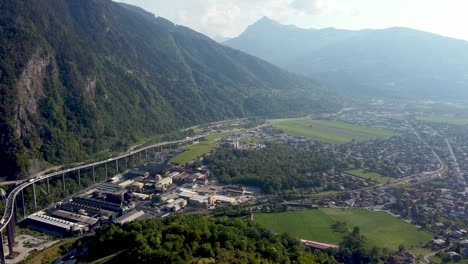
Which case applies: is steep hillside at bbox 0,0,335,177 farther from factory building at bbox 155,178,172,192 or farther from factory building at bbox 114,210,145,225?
factory building at bbox 114,210,145,225

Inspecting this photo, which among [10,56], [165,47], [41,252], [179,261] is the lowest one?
[41,252]

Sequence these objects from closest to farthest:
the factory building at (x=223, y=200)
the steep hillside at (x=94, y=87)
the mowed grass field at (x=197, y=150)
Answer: the factory building at (x=223, y=200)
the steep hillside at (x=94, y=87)
the mowed grass field at (x=197, y=150)

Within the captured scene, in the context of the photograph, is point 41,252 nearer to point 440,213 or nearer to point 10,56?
point 10,56

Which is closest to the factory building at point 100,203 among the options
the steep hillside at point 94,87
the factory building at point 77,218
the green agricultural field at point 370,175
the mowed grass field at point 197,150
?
the factory building at point 77,218

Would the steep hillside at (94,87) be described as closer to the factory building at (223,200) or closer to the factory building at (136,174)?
the factory building at (136,174)

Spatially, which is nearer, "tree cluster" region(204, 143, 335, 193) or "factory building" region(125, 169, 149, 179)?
"tree cluster" region(204, 143, 335, 193)

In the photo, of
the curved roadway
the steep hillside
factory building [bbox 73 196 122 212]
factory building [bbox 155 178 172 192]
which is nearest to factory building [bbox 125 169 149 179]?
the curved roadway

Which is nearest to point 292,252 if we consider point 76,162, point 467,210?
point 467,210
